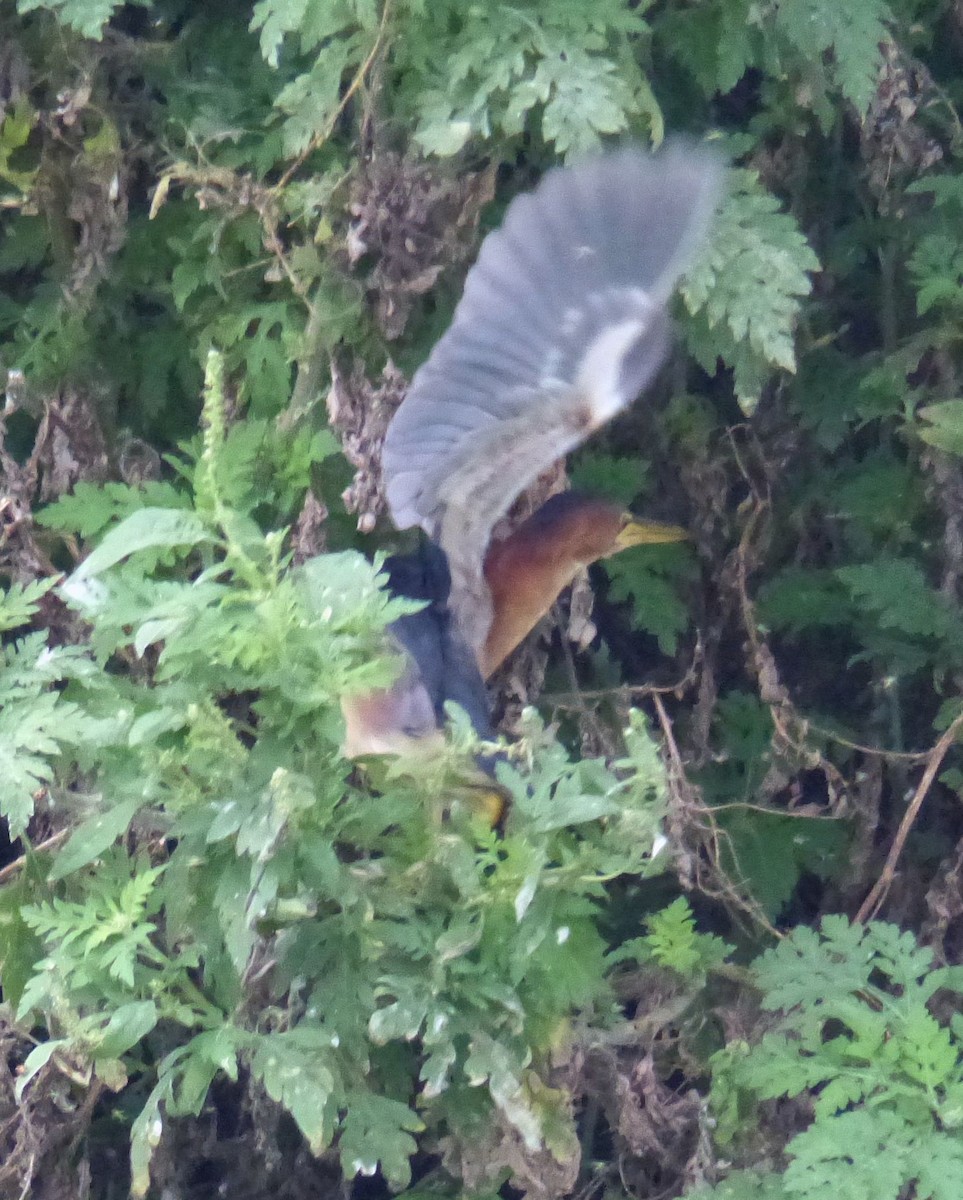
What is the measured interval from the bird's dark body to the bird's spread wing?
Answer: 0.04 meters

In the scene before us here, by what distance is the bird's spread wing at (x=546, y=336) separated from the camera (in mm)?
2070

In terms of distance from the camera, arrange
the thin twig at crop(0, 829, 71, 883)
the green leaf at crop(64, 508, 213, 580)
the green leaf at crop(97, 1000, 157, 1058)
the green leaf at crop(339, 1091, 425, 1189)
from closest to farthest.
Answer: the green leaf at crop(64, 508, 213, 580) → the green leaf at crop(97, 1000, 157, 1058) → the green leaf at crop(339, 1091, 425, 1189) → the thin twig at crop(0, 829, 71, 883)

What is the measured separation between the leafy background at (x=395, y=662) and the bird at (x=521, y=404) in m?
0.08

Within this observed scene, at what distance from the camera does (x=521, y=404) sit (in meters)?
2.23

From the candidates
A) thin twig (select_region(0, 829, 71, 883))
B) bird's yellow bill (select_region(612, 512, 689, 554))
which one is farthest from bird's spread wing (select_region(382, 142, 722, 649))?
thin twig (select_region(0, 829, 71, 883))

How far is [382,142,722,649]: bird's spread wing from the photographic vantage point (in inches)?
81.5

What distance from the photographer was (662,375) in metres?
2.61

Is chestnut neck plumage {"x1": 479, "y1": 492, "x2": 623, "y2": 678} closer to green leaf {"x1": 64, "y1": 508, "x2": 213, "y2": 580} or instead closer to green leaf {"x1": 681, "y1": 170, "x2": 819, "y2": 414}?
green leaf {"x1": 681, "y1": 170, "x2": 819, "y2": 414}

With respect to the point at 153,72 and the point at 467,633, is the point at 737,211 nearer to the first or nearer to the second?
the point at 467,633

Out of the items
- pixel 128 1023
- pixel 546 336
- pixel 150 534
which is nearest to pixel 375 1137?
pixel 128 1023

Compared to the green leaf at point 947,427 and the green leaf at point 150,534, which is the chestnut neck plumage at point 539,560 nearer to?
the green leaf at point 947,427

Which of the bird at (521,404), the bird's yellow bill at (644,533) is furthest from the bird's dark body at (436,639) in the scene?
the bird's yellow bill at (644,533)

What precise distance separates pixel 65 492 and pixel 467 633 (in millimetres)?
704

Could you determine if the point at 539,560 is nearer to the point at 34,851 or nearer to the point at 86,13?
the point at 34,851
